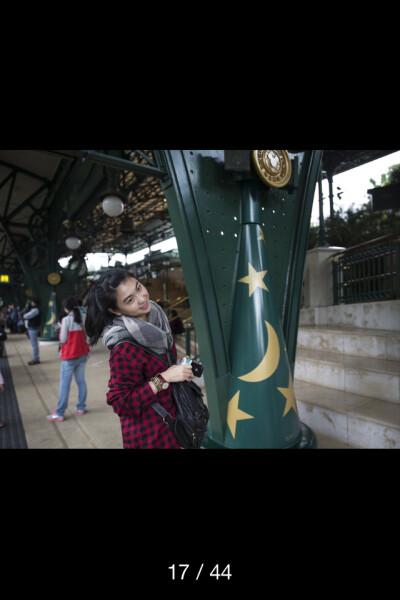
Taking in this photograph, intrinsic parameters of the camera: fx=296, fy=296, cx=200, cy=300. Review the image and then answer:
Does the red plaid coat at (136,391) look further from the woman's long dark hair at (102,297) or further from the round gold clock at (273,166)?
the round gold clock at (273,166)

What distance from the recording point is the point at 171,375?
898 millimetres

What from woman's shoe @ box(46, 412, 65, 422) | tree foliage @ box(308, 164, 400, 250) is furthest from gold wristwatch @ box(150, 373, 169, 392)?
tree foliage @ box(308, 164, 400, 250)

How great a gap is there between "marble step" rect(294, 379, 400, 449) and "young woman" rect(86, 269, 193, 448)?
2269mm

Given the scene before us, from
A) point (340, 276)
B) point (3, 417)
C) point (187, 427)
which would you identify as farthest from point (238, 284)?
point (340, 276)

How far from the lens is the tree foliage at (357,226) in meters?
8.88

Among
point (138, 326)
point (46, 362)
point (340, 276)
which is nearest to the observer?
point (138, 326)

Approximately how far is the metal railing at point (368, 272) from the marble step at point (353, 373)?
191 centimetres

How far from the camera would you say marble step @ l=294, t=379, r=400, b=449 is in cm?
249

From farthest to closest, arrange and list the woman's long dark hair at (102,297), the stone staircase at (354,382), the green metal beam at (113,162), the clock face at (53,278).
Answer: the clock face at (53,278) < the stone staircase at (354,382) < the green metal beam at (113,162) < the woman's long dark hair at (102,297)

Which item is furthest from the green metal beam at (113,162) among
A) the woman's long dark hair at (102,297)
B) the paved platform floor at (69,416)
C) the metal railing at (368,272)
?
the metal railing at (368,272)

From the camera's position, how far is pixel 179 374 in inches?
35.1

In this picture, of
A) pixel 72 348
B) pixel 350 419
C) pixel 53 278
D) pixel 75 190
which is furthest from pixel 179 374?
pixel 53 278
